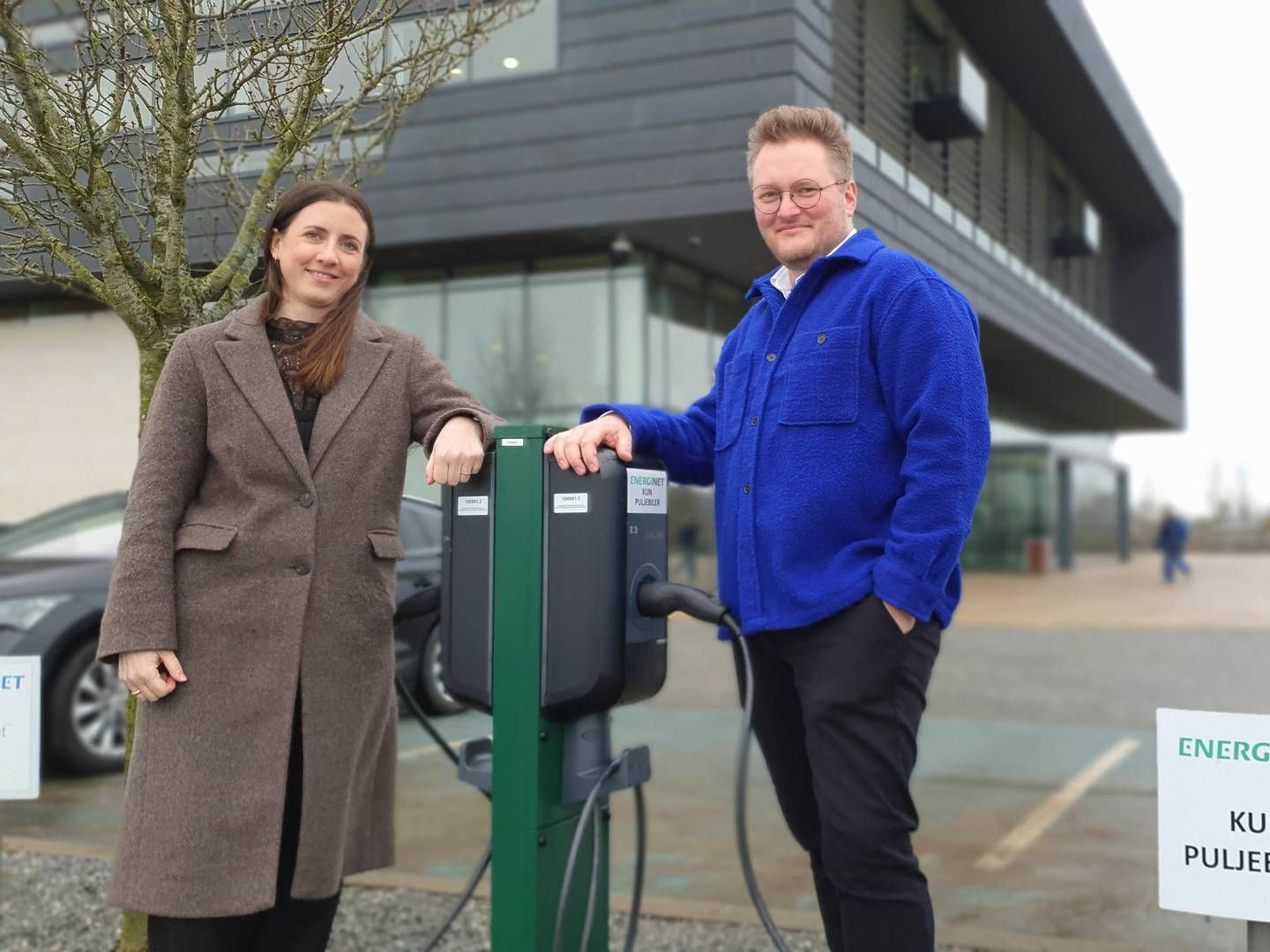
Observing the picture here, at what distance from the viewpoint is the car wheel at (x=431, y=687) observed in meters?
2.87

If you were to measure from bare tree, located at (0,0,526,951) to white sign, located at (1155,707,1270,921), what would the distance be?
7.53ft

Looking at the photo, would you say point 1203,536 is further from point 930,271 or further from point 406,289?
point 930,271

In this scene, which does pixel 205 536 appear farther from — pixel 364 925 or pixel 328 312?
pixel 364 925

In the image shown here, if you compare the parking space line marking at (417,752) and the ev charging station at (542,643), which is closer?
the ev charging station at (542,643)

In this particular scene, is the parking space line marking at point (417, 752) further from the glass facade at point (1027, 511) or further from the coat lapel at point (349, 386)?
the glass facade at point (1027, 511)

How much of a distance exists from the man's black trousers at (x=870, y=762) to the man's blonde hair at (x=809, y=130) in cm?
86

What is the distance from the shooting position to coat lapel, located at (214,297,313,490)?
7.76 feet

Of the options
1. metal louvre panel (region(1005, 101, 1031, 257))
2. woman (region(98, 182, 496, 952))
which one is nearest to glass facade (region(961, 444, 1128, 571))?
metal louvre panel (region(1005, 101, 1031, 257))

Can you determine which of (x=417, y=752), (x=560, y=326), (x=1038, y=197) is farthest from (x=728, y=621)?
(x=1038, y=197)

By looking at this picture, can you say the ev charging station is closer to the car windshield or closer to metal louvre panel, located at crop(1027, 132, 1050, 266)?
the car windshield

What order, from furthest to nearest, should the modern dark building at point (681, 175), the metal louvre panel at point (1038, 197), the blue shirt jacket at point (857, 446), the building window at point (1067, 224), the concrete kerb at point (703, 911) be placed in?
the building window at point (1067, 224)
the metal louvre panel at point (1038, 197)
the modern dark building at point (681, 175)
the concrete kerb at point (703, 911)
the blue shirt jacket at point (857, 446)

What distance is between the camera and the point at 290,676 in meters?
2.36

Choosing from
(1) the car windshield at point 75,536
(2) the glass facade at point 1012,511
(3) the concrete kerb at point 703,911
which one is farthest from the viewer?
(2) the glass facade at point 1012,511

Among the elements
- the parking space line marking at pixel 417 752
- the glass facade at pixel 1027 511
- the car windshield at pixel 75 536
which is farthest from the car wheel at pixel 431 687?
the glass facade at pixel 1027 511
